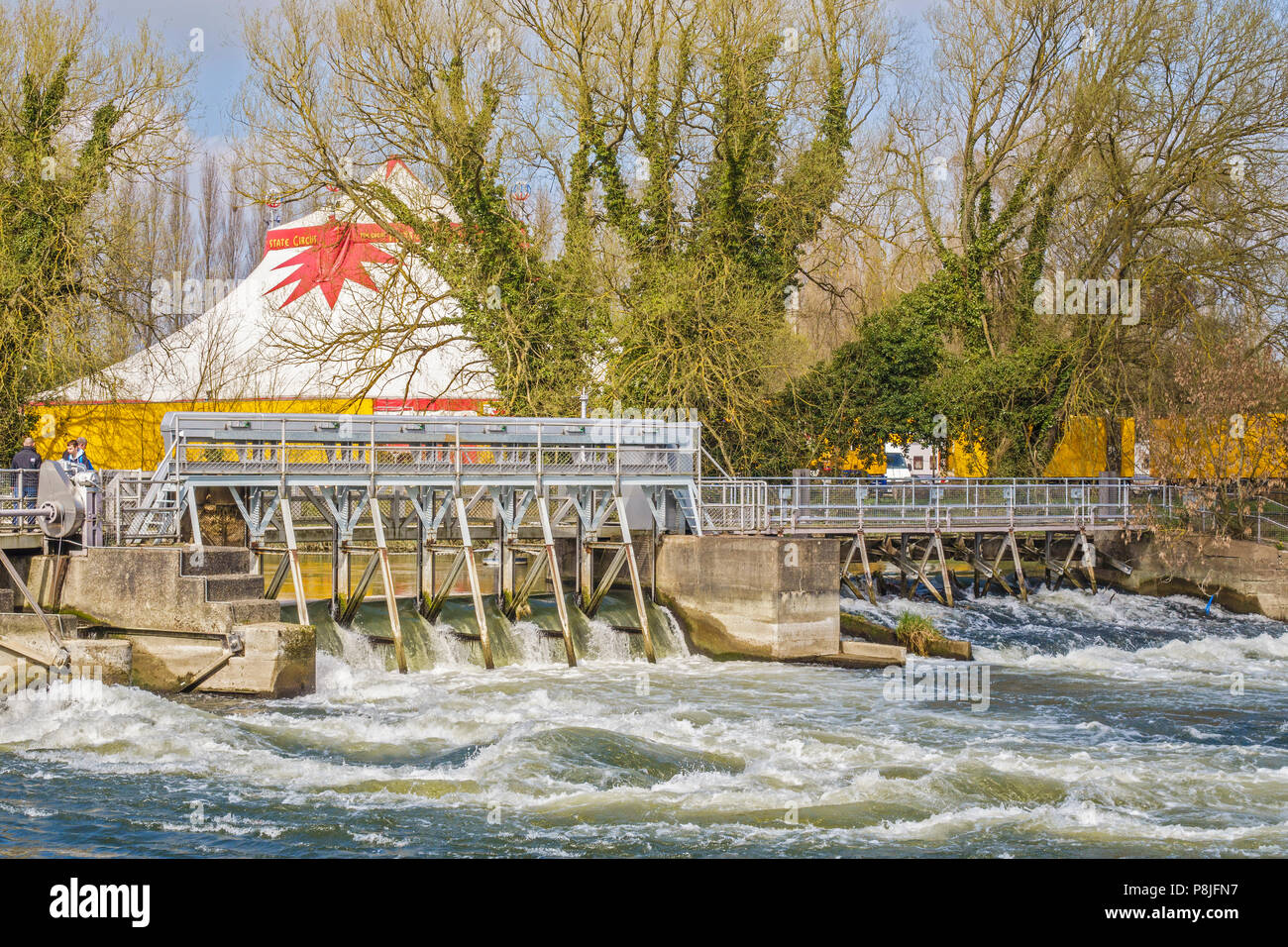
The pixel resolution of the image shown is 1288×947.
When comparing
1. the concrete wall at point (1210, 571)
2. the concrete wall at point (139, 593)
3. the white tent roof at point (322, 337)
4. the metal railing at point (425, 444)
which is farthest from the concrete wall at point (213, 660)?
the concrete wall at point (1210, 571)

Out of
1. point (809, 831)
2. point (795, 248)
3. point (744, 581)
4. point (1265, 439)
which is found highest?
point (795, 248)

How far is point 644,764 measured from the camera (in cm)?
1647

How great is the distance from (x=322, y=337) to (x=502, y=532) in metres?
8.39

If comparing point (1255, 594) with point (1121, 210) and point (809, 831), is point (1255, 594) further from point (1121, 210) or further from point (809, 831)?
point (809, 831)

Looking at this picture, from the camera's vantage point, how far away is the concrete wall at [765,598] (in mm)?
26156

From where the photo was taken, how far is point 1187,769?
664 inches

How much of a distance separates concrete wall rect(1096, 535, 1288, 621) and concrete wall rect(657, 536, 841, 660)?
1247cm

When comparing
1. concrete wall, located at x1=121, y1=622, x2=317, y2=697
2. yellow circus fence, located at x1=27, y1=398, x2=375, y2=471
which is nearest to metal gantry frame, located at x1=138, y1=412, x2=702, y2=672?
concrete wall, located at x1=121, y1=622, x2=317, y2=697

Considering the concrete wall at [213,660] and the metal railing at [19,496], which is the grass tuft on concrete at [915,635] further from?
the metal railing at [19,496]

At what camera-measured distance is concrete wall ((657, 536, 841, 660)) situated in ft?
85.8

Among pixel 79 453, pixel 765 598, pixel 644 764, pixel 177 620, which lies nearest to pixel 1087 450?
pixel 765 598
